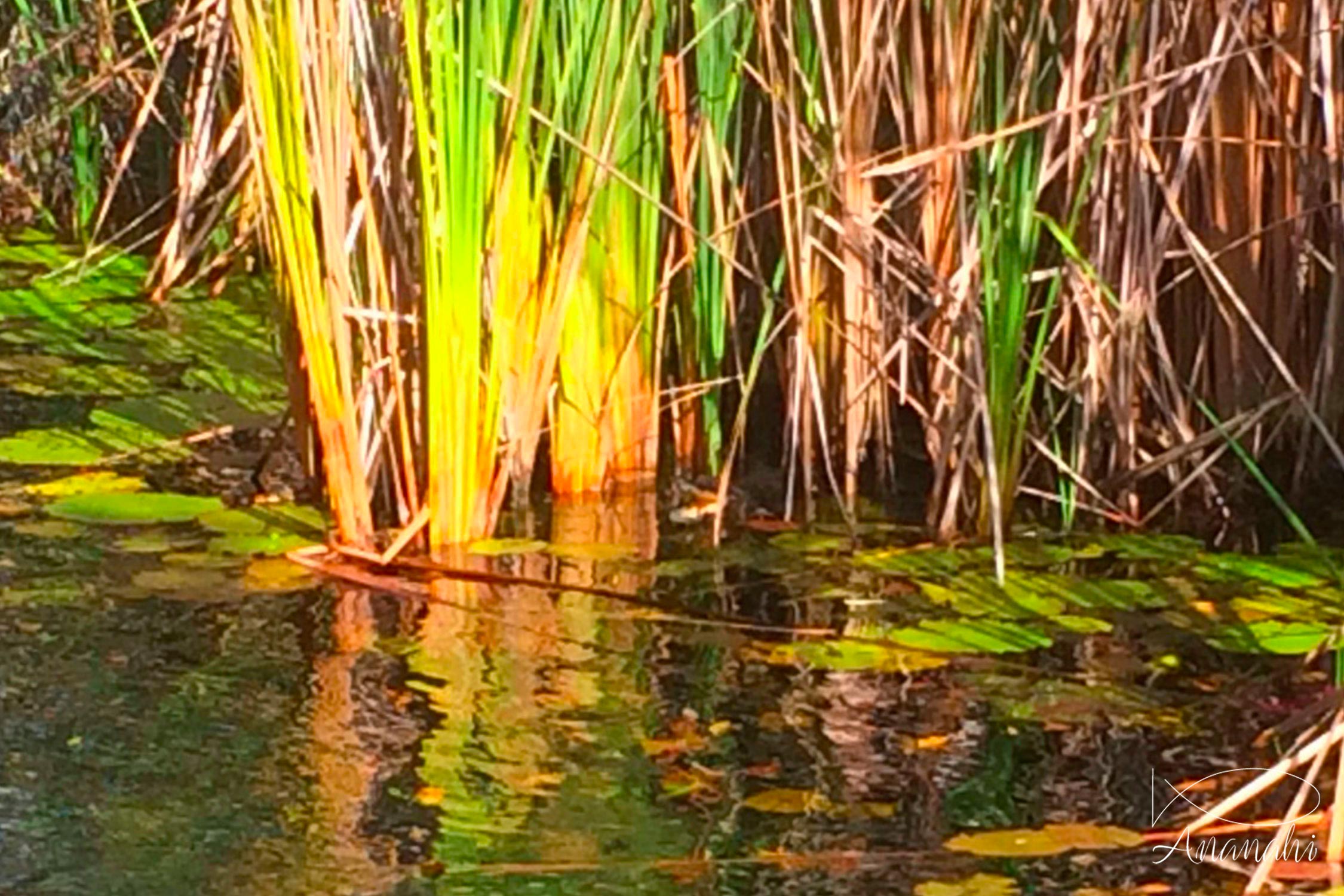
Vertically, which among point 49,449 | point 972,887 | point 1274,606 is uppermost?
point 49,449

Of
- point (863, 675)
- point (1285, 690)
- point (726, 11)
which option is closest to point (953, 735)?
point (863, 675)

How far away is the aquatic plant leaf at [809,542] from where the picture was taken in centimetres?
368

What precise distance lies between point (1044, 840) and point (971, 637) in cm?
64

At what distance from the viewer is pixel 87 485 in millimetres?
3939

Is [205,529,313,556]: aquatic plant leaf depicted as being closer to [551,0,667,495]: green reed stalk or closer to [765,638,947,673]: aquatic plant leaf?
[551,0,667,495]: green reed stalk

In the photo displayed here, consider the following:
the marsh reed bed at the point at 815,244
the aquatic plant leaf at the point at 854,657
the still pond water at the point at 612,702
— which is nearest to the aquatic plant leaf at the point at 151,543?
the still pond water at the point at 612,702

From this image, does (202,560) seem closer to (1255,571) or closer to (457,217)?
(457,217)

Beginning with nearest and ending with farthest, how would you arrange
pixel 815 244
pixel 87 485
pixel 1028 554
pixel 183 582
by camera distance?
pixel 183 582, pixel 1028 554, pixel 815 244, pixel 87 485

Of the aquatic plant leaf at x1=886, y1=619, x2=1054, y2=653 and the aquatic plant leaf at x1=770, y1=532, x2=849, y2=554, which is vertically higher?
the aquatic plant leaf at x1=770, y1=532, x2=849, y2=554

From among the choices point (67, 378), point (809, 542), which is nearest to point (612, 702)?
point (809, 542)

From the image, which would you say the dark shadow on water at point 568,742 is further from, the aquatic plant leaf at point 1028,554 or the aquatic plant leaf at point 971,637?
the aquatic plant leaf at point 1028,554

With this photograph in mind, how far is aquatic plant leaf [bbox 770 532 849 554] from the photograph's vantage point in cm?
368

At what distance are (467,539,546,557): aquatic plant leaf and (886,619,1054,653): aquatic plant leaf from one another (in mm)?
588

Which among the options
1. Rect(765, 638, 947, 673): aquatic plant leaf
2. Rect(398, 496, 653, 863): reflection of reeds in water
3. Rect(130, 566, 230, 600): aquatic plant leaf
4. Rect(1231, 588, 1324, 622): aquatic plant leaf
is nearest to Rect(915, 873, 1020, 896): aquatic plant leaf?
Rect(398, 496, 653, 863): reflection of reeds in water
